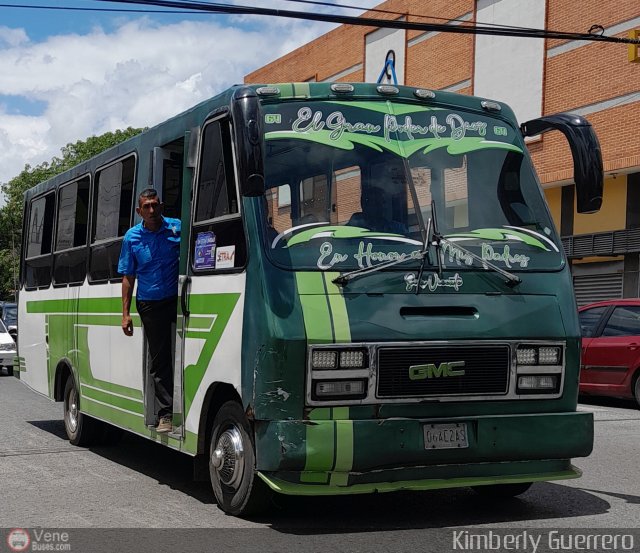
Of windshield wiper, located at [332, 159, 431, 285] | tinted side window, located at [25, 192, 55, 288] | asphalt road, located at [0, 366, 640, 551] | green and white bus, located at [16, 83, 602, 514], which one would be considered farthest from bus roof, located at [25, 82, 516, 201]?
tinted side window, located at [25, 192, 55, 288]

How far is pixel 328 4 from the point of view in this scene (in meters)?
15.9

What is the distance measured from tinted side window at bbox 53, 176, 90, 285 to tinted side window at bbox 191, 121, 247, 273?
337 centimetres

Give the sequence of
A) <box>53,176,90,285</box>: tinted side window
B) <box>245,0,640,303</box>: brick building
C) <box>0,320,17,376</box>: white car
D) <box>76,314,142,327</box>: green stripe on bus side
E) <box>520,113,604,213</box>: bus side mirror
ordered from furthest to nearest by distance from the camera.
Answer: <box>245,0,640,303</box>: brick building
<box>0,320,17,376</box>: white car
<box>53,176,90,285</box>: tinted side window
<box>76,314,142,327</box>: green stripe on bus side
<box>520,113,604,213</box>: bus side mirror

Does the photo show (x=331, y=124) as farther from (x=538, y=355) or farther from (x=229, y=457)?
(x=229, y=457)

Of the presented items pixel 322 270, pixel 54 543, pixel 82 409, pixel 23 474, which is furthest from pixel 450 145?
pixel 82 409

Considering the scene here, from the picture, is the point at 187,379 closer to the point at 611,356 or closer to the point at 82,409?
the point at 82,409

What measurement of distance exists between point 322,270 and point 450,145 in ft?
4.47

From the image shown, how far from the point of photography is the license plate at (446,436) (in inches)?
240

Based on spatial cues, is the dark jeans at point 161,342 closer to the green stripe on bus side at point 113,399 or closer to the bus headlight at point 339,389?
the green stripe on bus side at point 113,399

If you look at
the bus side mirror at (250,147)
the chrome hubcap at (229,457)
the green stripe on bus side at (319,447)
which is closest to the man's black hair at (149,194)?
the bus side mirror at (250,147)

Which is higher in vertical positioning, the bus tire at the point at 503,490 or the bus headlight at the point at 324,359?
the bus headlight at the point at 324,359

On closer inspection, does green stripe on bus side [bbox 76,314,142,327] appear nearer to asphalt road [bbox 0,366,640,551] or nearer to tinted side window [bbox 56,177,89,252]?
tinted side window [bbox 56,177,89,252]

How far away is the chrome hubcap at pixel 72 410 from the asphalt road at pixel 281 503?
0.68 m

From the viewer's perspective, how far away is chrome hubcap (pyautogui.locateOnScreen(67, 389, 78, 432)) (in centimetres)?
1051
